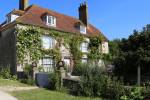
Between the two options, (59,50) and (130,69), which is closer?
(130,69)

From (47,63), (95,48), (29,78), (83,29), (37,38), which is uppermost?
(83,29)

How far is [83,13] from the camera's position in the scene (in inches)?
1554

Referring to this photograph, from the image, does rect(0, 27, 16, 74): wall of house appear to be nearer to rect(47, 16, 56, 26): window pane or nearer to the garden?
the garden

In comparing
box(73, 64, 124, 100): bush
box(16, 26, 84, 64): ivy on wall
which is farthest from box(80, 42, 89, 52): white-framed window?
box(73, 64, 124, 100): bush

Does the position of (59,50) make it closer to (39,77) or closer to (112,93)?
(39,77)

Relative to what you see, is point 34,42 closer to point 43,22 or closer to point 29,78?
point 43,22

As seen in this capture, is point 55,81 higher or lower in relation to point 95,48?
lower

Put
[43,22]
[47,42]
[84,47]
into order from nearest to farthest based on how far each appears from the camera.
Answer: [47,42] < [43,22] < [84,47]

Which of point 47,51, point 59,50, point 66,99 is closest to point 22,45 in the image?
point 47,51

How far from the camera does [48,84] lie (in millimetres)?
19219

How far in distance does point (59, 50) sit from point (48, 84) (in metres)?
12.5

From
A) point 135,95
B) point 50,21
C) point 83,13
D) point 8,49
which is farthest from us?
point 83,13

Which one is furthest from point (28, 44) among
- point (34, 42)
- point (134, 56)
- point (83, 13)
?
point (83, 13)

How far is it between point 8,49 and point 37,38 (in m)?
3.92
